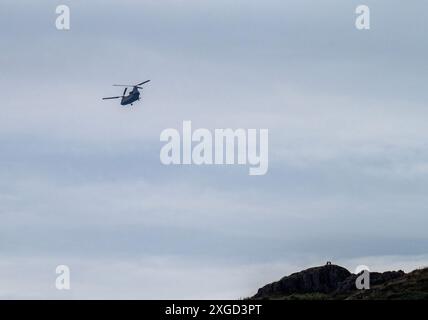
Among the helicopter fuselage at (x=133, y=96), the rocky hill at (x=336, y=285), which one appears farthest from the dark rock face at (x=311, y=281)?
the helicopter fuselage at (x=133, y=96)

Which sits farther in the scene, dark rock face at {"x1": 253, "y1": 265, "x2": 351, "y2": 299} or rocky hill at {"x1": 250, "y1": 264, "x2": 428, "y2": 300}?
dark rock face at {"x1": 253, "y1": 265, "x2": 351, "y2": 299}

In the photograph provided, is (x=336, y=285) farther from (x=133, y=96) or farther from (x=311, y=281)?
(x=133, y=96)

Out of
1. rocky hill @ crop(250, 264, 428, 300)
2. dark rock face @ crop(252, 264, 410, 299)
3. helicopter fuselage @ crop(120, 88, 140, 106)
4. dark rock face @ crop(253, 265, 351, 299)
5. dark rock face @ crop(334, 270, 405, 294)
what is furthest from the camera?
helicopter fuselage @ crop(120, 88, 140, 106)

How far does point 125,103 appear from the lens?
530 ft

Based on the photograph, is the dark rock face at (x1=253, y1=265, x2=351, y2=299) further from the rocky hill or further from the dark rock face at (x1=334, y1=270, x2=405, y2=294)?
the dark rock face at (x1=334, y1=270, x2=405, y2=294)

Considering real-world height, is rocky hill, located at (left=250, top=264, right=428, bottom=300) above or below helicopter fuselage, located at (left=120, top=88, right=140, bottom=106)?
below

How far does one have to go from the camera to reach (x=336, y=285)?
Result: 124812 millimetres

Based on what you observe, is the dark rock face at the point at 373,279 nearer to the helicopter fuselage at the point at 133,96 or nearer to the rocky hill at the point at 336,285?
the rocky hill at the point at 336,285

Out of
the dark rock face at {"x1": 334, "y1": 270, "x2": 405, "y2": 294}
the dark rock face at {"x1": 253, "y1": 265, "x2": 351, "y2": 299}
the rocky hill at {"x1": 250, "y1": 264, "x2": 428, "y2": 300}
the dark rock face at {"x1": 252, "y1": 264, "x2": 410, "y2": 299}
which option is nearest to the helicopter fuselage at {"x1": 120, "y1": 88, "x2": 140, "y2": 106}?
the rocky hill at {"x1": 250, "y1": 264, "x2": 428, "y2": 300}

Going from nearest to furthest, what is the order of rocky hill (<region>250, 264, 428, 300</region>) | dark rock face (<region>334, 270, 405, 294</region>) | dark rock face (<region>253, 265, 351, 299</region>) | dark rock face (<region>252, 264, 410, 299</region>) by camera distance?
1. rocky hill (<region>250, 264, 428, 300</region>)
2. dark rock face (<region>334, 270, 405, 294</region>)
3. dark rock face (<region>252, 264, 410, 299</region>)
4. dark rock face (<region>253, 265, 351, 299</region>)

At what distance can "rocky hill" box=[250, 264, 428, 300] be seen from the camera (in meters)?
107
